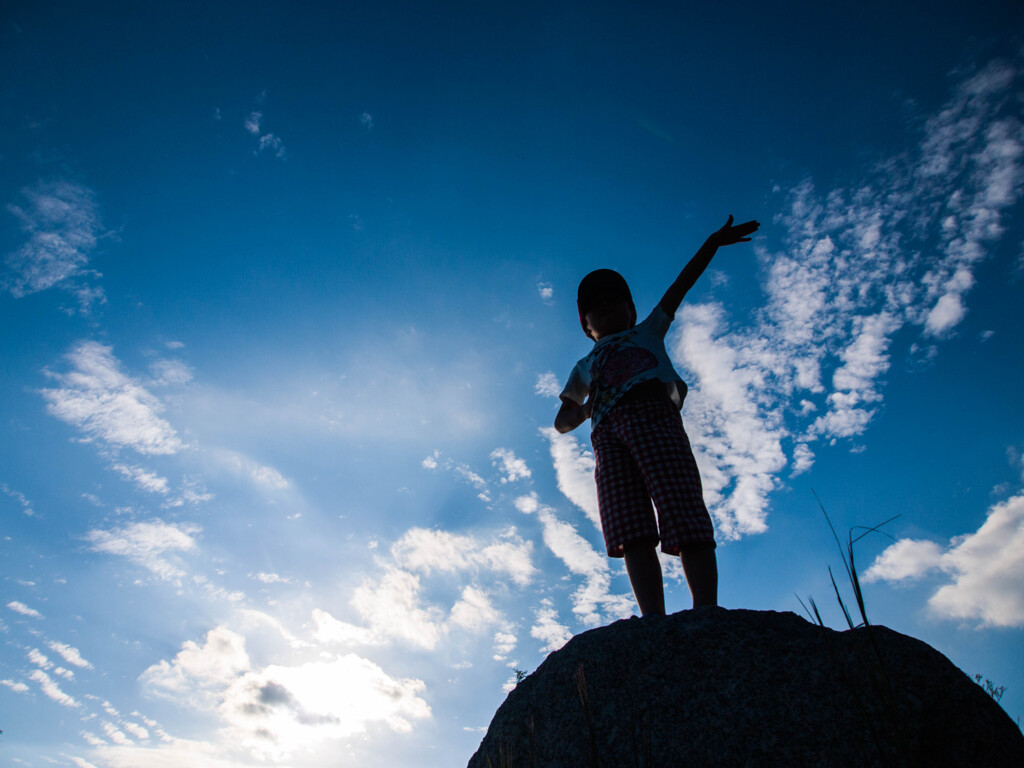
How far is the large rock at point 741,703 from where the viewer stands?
159 cm

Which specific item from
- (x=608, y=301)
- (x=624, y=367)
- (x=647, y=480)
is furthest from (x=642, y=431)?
(x=608, y=301)

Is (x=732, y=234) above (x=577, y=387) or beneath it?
above

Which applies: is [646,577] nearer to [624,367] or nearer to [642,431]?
[642,431]

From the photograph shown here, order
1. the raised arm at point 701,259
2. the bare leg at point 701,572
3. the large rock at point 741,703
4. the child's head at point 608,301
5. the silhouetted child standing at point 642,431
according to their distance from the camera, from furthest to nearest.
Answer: the child's head at point 608,301, the raised arm at point 701,259, the silhouetted child standing at point 642,431, the bare leg at point 701,572, the large rock at point 741,703

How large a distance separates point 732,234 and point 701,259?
0.28 meters

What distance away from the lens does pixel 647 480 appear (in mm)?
2854

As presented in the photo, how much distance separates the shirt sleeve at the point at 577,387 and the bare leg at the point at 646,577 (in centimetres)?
109

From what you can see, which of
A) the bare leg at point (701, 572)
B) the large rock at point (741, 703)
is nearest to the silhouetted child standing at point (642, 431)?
the bare leg at point (701, 572)

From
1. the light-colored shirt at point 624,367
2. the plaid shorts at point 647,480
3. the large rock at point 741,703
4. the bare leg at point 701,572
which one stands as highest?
the light-colored shirt at point 624,367

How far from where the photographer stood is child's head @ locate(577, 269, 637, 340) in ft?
12.3

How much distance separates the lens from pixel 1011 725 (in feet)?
5.38

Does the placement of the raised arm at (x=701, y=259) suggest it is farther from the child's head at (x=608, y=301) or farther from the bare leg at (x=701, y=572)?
the bare leg at (x=701, y=572)

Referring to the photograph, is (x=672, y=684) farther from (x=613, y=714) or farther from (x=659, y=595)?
(x=659, y=595)

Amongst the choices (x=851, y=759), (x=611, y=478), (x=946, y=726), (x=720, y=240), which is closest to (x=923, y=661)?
(x=946, y=726)
